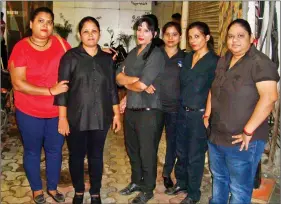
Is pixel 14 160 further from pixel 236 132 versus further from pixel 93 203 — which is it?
pixel 236 132

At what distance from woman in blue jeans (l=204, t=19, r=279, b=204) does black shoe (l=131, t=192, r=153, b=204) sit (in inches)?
38.4

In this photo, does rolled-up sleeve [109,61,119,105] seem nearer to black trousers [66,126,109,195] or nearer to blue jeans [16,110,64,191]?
black trousers [66,126,109,195]

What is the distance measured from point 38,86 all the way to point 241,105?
177 cm

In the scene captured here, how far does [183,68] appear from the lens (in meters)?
3.11

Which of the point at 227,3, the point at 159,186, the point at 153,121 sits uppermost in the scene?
the point at 227,3

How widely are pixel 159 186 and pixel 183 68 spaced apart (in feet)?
4.90

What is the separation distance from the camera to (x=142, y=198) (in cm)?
327

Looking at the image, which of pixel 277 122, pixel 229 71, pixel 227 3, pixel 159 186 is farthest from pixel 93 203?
pixel 227 3

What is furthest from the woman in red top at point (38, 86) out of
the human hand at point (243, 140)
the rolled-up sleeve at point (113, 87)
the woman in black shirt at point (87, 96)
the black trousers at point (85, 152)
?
the human hand at point (243, 140)

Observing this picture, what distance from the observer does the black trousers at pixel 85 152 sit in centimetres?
291

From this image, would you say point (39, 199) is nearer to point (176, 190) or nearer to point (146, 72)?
point (176, 190)

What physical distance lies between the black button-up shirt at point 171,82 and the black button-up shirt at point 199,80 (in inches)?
7.6

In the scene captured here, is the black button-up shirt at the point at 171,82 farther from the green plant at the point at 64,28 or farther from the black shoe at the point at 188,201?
the green plant at the point at 64,28

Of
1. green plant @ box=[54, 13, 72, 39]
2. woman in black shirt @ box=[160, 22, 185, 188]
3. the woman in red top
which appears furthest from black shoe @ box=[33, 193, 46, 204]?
green plant @ box=[54, 13, 72, 39]
